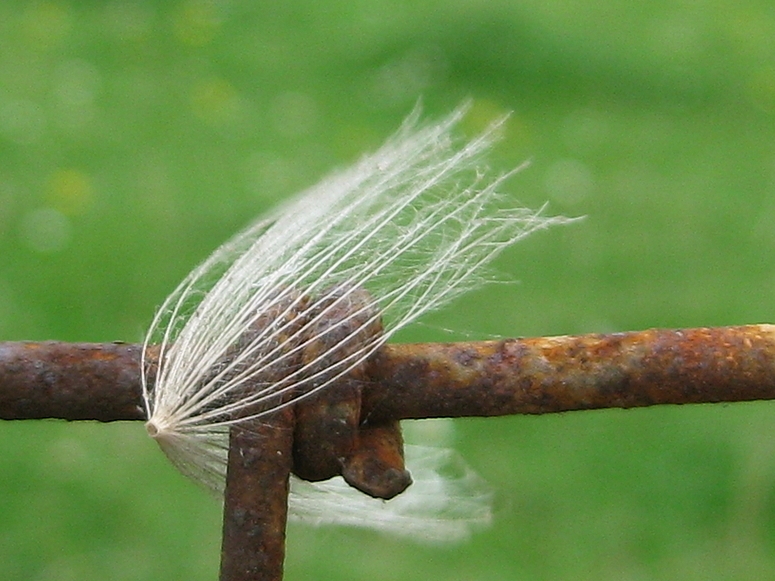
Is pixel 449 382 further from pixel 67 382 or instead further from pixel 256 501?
pixel 67 382

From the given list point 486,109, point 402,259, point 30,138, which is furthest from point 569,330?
point 402,259

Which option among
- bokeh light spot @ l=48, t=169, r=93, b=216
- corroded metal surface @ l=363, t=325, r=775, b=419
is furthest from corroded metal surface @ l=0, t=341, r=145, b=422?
bokeh light spot @ l=48, t=169, r=93, b=216

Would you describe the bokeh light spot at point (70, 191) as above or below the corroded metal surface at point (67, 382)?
above

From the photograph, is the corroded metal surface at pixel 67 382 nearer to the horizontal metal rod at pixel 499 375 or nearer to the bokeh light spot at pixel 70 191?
the horizontal metal rod at pixel 499 375

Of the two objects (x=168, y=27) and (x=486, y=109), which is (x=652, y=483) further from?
(x=168, y=27)

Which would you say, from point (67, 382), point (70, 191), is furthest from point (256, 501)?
point (70, 191)

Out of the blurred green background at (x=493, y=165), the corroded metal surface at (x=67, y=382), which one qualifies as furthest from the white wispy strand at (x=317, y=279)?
the blurred green background at (x=493, y=165)

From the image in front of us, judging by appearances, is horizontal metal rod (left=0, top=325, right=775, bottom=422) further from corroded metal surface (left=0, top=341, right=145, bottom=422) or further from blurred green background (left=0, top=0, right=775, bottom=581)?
blurred green background (left=0, top=0, right=775, bottom=581)
